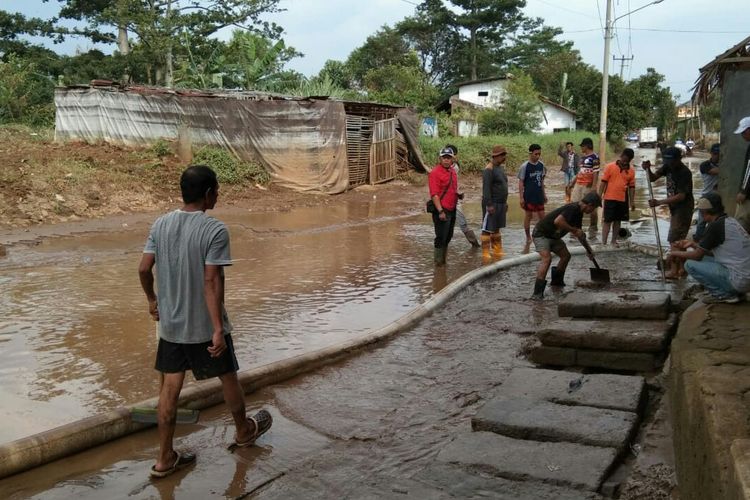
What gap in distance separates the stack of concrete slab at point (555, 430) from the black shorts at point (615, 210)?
6405 millimetres

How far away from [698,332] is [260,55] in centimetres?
2375

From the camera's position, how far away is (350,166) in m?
20.9

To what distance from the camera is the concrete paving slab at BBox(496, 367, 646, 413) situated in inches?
169

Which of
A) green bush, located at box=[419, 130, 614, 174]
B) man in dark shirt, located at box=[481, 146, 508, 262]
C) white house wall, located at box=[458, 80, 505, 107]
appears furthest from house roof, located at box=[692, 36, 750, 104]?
white house wall, located at box=[458, 80, 505, 107]

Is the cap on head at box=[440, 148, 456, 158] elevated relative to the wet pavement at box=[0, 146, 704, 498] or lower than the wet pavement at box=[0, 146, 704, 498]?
elevated

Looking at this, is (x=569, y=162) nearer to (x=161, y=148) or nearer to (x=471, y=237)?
(x=471, y=237)

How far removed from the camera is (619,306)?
5.93 metres

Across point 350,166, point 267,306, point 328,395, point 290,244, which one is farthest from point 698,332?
point 350,166

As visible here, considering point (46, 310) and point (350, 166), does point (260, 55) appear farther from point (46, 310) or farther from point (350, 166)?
point (46, 310)

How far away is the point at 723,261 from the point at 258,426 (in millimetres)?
3978

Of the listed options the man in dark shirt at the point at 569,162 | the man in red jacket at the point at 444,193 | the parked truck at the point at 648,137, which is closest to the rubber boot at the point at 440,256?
the man in red jacket at the point at 444,193

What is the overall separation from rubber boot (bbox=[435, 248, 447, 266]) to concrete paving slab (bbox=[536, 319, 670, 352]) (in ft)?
13.9

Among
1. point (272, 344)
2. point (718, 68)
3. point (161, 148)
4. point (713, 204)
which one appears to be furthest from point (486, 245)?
point (161, 148)

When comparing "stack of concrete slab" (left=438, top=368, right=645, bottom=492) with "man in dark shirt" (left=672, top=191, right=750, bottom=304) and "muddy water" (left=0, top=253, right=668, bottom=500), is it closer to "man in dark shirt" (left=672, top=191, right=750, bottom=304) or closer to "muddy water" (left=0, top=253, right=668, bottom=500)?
"muddy water" (left=0, top=253, right=668, bottom=500)
